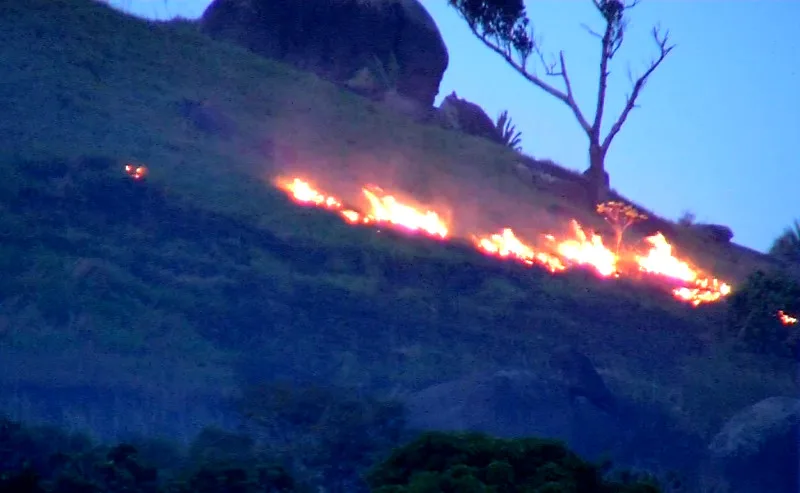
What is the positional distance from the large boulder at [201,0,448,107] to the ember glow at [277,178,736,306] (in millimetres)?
9956

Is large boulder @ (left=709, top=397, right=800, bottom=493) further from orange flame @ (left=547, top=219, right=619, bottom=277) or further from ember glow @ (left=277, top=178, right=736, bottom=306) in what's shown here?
orange flame @ (left=547, top=219, right=619, bottom=277)

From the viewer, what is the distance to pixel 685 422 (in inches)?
722

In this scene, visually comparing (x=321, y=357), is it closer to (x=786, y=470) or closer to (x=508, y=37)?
(x=786, y=470)

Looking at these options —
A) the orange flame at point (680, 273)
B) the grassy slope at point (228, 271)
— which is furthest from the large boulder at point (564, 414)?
the orange flame at point (680, 273)

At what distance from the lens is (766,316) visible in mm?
22219

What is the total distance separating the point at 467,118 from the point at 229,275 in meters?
19.5

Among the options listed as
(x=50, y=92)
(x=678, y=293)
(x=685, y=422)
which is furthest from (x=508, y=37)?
→ (x=685, y=422)

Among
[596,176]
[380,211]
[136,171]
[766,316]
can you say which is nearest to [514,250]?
[380,211]

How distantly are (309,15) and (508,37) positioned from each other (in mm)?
5962

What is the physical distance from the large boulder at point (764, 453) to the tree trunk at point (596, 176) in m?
16.1

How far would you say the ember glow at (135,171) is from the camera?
830 inches

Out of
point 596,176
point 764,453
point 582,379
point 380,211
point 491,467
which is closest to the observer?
point 491,467

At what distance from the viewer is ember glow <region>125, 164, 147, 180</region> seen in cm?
2109

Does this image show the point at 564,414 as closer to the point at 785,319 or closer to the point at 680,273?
the point at 785,319
